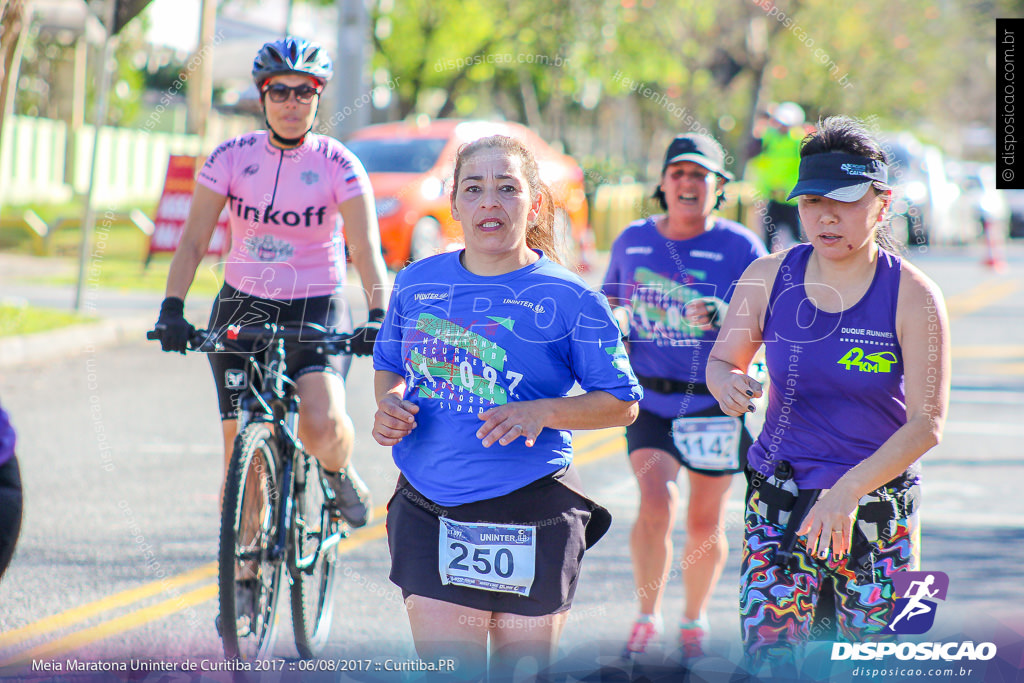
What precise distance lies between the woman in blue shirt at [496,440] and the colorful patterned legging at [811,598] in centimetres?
54

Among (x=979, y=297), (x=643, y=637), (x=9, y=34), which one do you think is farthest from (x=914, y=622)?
(x=979, y=297)

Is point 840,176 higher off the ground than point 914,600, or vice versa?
point 840,176

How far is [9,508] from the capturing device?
8.92ft

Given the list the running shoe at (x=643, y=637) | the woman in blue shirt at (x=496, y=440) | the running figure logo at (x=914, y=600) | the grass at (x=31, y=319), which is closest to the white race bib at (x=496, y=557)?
the woman in blue shirt at (x=496, y=440)

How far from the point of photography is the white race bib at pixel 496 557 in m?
3.19

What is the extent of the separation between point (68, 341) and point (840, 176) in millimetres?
9598

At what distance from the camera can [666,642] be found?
4.82m

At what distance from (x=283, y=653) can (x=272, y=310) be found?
131 centimetres

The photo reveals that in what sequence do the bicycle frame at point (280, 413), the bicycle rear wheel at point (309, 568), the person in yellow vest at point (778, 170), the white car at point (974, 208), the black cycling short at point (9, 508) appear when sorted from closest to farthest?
the black cycling short at point (9, 508) < the bicycle frame at point (280, 413) < the bicycle rear wheel at point (309, 568) < the person in yellow vest at point (778, 170) < the white car at point (974, 208)

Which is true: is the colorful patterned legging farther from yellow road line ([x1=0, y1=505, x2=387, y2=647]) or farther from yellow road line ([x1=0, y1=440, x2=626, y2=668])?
yellow road line ([x1=0, y1=505, x2=387, y2=647])

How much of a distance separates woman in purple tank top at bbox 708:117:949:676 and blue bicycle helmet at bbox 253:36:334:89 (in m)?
2.01

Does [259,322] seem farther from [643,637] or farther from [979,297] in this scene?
[979,297]

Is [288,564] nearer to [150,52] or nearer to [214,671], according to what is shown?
[214,671]

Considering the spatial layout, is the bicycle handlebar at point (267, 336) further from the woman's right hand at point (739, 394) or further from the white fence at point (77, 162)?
the white fence at point (77, 162)
